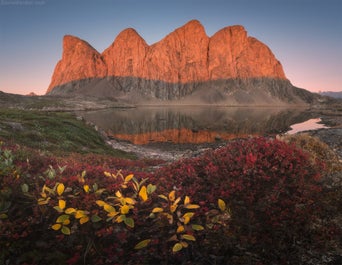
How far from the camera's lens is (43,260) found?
3.57 metres

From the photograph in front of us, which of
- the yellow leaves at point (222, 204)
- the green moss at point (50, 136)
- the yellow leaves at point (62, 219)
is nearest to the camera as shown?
the yellow leaves at point (62, 219)

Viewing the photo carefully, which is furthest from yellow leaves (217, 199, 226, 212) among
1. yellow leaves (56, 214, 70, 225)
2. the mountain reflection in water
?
the mountain reflection in water

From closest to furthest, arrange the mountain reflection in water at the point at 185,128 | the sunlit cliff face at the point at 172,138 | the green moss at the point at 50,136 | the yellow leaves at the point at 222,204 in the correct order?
the yellow leaves at the point at 222,204 < the green moss at the point at 50,136 < the sunlit cliff face at the point at 172,138 < the mountain reflection in water at the point at 185,128

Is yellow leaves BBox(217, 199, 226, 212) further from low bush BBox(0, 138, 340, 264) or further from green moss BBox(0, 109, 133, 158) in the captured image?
green moss BBox(0, 109, 133, 158)

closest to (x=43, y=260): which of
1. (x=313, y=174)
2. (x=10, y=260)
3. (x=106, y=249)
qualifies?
(x=10, y=260)

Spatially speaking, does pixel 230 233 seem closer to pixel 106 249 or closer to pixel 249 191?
pixel 249 191

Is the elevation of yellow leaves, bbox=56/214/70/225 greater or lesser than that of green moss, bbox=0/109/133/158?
greater

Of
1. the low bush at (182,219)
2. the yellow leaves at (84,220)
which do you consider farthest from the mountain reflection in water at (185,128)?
the yellow leaves at (84,220)

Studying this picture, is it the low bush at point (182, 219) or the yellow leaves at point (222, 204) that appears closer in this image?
the low bush at point (182, 219)

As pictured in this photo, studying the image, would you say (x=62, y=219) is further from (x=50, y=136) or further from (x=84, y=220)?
(x=50, y=136)

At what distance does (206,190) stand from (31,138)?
19.1m

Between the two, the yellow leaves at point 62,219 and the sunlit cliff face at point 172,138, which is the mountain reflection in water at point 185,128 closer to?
the sunlit cliff face at point 172,138

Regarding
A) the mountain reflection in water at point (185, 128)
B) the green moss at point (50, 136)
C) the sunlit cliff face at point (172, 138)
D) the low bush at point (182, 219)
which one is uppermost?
the low bush at point (182, 219)

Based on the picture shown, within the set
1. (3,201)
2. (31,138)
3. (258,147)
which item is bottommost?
(31,138)
